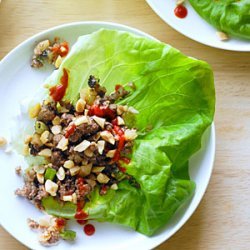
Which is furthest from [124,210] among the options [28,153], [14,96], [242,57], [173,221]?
[242,57]

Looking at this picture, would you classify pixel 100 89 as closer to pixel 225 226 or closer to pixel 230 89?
pixel 230 89

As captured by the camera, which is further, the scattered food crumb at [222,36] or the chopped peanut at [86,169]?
the scattered food crumb at [222,36]

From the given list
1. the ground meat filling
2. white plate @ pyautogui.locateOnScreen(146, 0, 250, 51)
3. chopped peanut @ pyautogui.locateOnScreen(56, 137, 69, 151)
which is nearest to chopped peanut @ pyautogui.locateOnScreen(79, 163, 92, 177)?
the ground meat filling

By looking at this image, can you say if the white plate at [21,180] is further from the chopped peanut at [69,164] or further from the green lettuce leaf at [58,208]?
the chopped peanut at [69,164]

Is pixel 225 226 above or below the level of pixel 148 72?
below

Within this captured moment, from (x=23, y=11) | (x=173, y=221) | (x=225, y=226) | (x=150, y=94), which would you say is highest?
(x=23, y=11)

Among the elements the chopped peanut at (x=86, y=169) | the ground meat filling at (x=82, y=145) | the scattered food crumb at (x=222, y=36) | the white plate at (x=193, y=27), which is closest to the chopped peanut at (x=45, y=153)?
the ground meat filling at (x=82, y=145)

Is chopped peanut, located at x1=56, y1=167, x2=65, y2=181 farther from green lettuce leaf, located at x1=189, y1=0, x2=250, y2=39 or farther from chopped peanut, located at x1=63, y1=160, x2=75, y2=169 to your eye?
green lettuce leaf, located at x1=189, y1=0, x2=250, y2=39

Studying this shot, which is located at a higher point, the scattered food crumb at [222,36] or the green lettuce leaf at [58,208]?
the scattered food crumb at [222,36]
